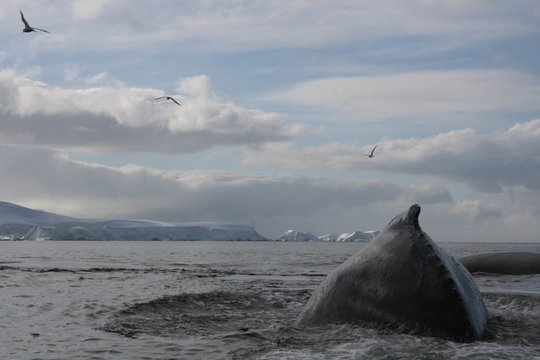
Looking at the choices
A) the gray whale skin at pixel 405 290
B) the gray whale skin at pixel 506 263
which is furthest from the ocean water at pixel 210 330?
the gray whale skin at pixel 506 263

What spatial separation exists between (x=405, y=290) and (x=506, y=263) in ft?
56.4

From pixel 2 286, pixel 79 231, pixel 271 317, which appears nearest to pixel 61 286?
pixel 2 286

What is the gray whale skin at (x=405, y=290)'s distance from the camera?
316 inches

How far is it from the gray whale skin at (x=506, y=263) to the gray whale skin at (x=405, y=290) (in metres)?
15.1

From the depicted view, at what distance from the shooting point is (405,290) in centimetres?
826

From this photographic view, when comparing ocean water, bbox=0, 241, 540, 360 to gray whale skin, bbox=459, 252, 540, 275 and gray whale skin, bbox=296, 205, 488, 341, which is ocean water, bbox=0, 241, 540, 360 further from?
gray whale skin, bbox=459, 252, 540, 275

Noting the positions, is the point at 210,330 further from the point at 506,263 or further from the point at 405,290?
the point at 506,263

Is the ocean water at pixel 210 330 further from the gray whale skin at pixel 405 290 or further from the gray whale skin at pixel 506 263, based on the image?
the gray whale skin at pixel 506 263

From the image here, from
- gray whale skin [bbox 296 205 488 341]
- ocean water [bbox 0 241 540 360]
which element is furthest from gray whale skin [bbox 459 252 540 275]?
gray whale skin [bbox 296 205 488 341]

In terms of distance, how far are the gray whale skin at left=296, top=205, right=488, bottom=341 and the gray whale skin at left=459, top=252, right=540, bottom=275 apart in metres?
15.1

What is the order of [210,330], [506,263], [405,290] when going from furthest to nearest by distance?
1. [506,263]
2. [210,330]
3. [405,290]

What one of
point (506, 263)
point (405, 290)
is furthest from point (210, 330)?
point (506, 263)

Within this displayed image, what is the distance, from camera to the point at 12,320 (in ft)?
37.0

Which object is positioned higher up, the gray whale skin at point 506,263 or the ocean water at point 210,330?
the gray whale skin at point 506,263
